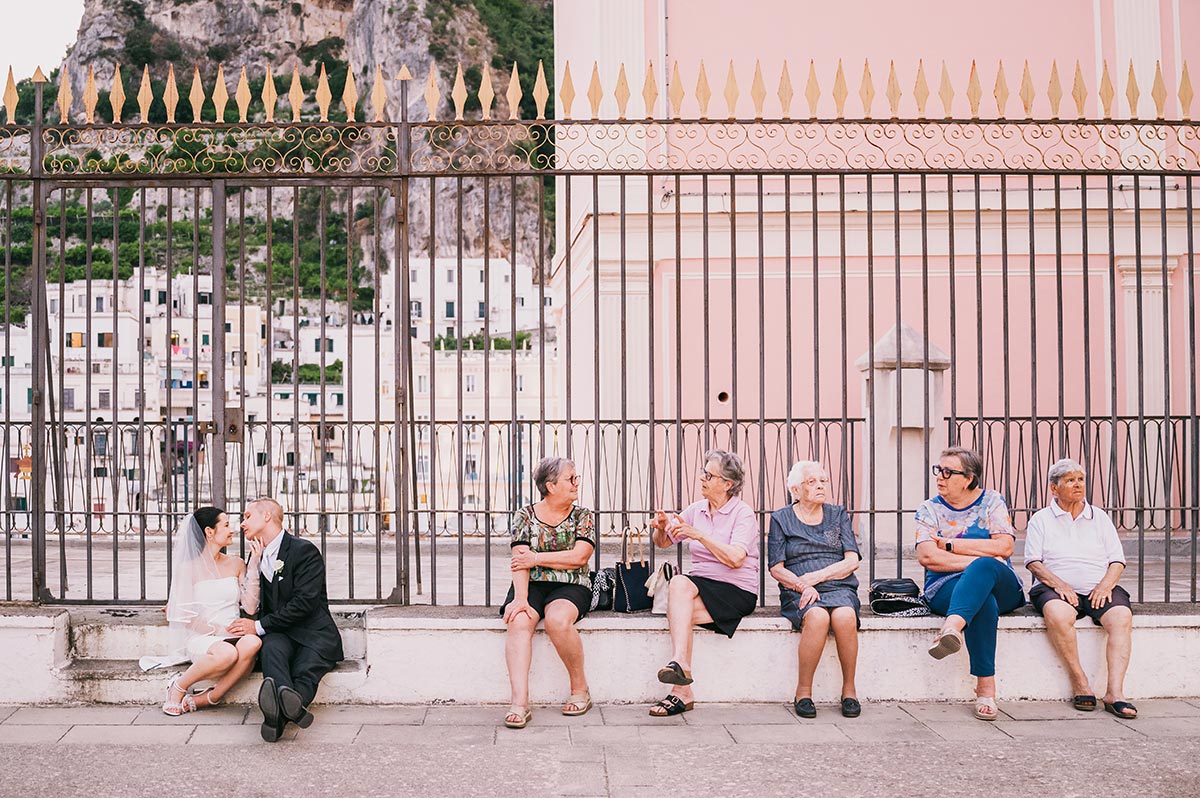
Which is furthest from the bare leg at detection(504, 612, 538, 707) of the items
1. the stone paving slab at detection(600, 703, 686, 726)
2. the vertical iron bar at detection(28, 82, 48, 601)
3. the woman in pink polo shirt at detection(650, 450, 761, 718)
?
the vertical iron bar at detection(28, 82, 48, 601)

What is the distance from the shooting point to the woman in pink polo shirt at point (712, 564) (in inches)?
214

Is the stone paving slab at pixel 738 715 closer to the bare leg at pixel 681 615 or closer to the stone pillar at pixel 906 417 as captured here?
the bare leg at pixel 681 615

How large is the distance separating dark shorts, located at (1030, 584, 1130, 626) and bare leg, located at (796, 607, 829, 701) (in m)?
1.09

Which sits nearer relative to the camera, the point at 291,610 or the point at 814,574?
the point at 291,610

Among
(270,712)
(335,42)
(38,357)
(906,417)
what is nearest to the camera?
(270,712)

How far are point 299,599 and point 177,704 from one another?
0.71 metres

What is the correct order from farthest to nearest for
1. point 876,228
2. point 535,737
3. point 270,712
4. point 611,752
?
point 876,228, point 535,737, point 270,712, point 611,752

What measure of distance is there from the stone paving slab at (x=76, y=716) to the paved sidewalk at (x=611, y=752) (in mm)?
13

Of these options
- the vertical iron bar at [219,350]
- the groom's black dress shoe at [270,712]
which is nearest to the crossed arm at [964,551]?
the groom's black dress shoe at [270,712]

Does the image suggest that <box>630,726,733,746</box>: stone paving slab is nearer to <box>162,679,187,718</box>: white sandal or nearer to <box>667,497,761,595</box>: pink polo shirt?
<box>667,497,761,595</box>: pink polo shirt

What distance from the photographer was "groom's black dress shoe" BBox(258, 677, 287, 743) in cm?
490

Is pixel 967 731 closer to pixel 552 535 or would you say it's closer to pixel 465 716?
pixel 552 535

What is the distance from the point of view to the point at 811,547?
559 cm

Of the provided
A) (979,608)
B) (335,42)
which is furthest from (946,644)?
(335,42)
